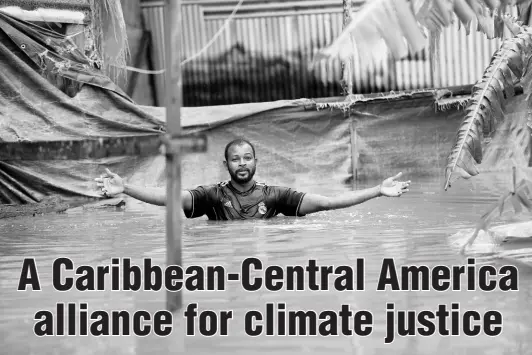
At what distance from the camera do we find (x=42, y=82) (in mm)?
11594

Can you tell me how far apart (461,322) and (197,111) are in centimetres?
857

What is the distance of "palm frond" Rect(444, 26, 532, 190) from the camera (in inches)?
310

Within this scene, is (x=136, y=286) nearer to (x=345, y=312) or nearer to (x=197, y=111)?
(x=345, y=312)

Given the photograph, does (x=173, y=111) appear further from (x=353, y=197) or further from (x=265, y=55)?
(x=265, y=55)

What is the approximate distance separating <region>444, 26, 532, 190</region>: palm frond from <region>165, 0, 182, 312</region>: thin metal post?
4.48m

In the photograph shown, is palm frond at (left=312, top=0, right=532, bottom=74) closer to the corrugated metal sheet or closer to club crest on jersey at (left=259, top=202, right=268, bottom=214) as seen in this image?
club crest on jersey at (left=259, top=202, right=268, bottom=214)

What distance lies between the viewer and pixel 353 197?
29.4 ft

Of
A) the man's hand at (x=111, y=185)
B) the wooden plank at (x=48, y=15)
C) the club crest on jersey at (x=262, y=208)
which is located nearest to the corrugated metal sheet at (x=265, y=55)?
the wooden plank at (x=48, y=15)

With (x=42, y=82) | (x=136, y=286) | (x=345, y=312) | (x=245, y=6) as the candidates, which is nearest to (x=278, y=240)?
(x=136, y=286)

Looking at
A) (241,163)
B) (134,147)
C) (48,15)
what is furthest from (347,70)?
(134,147)

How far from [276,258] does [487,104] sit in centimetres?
265

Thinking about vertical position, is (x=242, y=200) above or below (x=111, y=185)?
below

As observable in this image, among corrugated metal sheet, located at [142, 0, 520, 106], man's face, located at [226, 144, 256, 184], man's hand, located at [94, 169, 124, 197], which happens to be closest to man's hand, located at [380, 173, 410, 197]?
man's face, located at [226, 144, 256, 184]

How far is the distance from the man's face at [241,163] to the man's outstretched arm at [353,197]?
0.66 metres
